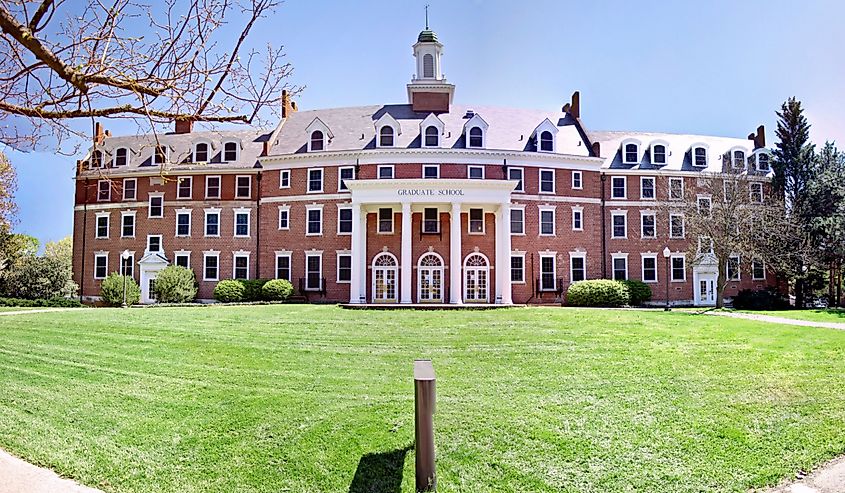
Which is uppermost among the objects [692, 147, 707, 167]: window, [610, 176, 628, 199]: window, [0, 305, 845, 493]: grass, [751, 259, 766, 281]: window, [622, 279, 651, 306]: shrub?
[692, 147, 707, 167]: window

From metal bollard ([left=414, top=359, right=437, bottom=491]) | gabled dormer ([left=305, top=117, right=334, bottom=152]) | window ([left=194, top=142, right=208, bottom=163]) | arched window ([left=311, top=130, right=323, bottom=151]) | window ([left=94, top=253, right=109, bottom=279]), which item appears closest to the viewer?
metal bollard ([left=414, top=359, right=437, bottom=491])

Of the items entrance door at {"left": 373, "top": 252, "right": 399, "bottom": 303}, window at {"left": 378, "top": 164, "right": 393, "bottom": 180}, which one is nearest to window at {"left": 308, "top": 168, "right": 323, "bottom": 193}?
window at {"left": 378, "top": 164, "right": 393, "bottom": 180}

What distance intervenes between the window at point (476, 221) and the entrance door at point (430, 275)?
8.44 ft

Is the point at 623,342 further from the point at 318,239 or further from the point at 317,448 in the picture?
the point at 318,239

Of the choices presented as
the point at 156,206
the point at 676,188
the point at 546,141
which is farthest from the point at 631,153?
the point at 156,206

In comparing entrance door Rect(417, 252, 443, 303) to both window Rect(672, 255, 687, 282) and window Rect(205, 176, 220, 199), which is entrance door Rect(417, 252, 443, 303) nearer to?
window Rect(205, 176, 220, 199)

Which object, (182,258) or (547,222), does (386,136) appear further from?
(182,258)

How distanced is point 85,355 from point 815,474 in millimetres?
12409

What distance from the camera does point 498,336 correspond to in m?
13.5

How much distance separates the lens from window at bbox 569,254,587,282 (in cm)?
3319

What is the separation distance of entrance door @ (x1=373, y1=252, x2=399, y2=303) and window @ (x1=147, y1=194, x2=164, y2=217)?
14.9m

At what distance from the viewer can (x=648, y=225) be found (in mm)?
35062

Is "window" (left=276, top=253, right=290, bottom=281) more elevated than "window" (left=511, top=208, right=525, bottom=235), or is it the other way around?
"window" (left=511, top=208, right=525, bottom=235)

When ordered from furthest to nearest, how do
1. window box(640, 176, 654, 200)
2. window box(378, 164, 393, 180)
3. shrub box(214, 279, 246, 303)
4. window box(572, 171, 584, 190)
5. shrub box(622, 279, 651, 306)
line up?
window box(640, 176, 654, 200)
window box(572, 171, 584, 190)
window box(378, 164, 393, 180)
shrub box(622, 279, 651, 306)
shrub box(214, 279, 246, 303)
